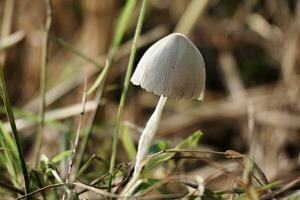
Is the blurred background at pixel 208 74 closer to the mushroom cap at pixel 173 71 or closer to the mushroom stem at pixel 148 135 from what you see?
the mushroom stem at pixel 148 135

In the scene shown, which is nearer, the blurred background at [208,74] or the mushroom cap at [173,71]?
the mushroom cap at [173,71]

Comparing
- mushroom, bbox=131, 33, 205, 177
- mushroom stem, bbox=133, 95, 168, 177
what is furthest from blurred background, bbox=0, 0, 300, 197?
mushroom, bbox=131, 33, 205, 177

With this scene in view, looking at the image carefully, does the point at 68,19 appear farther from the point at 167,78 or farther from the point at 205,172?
the point at 167,78

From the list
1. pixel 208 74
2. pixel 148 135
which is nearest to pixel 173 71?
pixel 148 135

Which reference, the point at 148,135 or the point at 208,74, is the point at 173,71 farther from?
the point at 208,74

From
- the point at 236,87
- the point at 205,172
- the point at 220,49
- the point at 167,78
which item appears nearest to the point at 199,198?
the point at 167,78

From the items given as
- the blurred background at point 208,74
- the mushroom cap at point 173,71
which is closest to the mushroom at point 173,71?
the mushroom cap at point 173,71

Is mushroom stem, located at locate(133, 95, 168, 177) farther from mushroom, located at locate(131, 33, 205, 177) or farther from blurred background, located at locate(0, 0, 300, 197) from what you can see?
blurred background, located at locate(0, 0, 300, 197)
